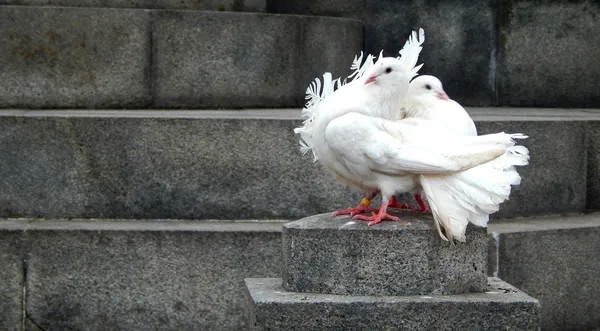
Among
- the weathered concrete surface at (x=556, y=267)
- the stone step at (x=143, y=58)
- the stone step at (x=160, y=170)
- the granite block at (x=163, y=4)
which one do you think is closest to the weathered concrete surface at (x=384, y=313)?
the weathered concrete surface at (x=556, y=267)

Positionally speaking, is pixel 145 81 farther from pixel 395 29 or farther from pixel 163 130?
pixel 395 29

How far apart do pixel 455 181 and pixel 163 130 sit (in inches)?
107

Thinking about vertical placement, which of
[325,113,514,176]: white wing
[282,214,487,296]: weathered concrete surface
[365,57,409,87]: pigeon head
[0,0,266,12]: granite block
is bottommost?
[282,214,487,296]: weathered concrete surface

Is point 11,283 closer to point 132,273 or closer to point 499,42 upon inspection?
point 132,273

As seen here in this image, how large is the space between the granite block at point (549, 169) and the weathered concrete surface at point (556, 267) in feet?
0.97

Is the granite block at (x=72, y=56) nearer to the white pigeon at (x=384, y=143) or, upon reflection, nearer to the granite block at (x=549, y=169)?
the granite block at (x=549, y=169)

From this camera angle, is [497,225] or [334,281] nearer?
[334,281]

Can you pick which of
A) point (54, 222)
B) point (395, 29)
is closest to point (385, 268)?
point (54, 222)

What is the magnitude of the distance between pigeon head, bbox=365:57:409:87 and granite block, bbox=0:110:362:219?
2.11 m

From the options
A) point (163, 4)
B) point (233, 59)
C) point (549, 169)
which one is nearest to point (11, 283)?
point (233, 59)

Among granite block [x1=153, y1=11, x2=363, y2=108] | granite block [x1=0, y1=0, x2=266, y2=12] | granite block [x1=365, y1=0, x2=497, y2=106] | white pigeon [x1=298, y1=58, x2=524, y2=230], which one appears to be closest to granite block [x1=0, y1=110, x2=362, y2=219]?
granite block [x1=153, y1=11, x2=363, y2=108]

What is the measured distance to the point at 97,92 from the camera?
857cm

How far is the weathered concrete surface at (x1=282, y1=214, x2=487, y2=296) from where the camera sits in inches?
213

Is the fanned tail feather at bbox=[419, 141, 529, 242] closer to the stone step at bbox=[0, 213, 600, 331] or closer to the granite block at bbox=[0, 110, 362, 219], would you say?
the stone step at bbox=[0, 213, 600, 331]
